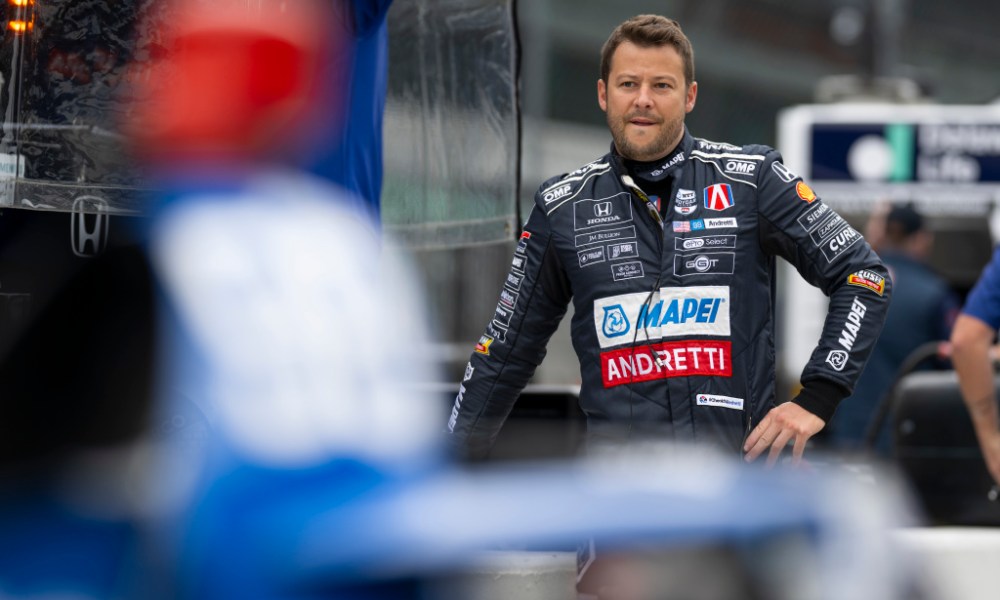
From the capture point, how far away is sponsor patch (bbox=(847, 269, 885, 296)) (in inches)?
142

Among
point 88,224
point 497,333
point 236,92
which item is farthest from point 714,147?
point 236,92

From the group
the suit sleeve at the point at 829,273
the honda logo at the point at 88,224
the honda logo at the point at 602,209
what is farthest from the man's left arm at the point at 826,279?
the honda logo at the point at 88,224

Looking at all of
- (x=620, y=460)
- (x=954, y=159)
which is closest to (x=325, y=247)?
(x=620, y=460)

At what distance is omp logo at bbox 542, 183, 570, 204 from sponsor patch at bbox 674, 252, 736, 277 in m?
0.35

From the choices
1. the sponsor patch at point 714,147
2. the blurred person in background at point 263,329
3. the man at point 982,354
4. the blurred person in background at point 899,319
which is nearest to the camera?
the blurred person in background at point 263,329

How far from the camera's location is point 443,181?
5.58 meters

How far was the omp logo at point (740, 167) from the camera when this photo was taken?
3674 millimetres

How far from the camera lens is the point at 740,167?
3.69m

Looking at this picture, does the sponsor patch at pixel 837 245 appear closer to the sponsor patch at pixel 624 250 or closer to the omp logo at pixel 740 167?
the omp logo at pixel 740 167

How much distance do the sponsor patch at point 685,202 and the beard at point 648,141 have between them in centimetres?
12

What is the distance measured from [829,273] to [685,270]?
35 centimetres

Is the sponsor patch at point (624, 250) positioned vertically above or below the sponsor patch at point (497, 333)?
above

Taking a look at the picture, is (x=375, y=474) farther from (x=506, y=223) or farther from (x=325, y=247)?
(x=506, y=223)

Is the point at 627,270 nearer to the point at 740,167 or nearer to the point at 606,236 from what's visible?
the point at 606,236
